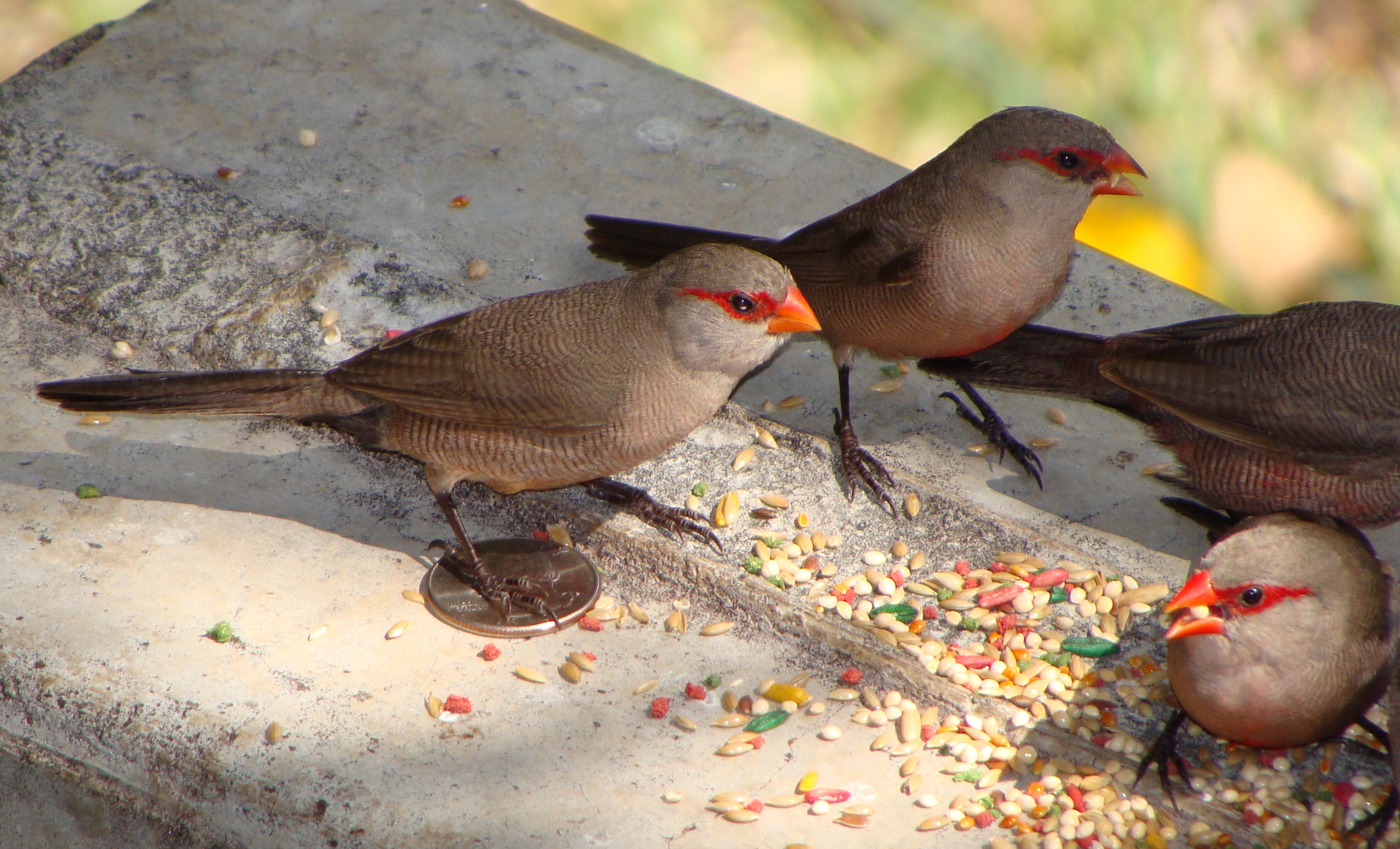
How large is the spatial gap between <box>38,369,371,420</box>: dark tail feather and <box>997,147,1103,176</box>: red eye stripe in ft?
6.77

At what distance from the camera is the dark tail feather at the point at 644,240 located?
460cm

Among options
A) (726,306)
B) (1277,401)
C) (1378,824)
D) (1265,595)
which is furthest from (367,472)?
(1378,824)

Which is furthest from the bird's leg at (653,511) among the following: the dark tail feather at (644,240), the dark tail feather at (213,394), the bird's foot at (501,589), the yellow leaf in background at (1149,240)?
the yellow leaf in background at (1149,240)

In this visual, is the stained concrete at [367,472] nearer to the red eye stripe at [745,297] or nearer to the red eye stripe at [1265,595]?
the red eye stripe at [1265,595]

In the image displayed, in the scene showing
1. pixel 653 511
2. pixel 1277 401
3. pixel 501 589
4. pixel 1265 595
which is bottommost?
pixel 501 589

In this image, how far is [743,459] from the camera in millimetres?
4191

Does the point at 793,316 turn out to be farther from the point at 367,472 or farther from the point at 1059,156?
the point at 367,472

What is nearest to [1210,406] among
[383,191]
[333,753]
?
[333,753]

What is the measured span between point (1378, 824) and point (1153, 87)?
15.2ft

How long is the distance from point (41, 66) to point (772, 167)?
2.94 meters

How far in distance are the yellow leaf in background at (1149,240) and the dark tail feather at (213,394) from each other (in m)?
4.03

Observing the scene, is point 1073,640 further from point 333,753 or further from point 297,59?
point 297,59

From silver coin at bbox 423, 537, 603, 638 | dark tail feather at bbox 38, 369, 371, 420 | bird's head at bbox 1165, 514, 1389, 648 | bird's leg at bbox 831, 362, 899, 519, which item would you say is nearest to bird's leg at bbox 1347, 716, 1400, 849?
bird's head at bbox 1165, 514, 1389, 648

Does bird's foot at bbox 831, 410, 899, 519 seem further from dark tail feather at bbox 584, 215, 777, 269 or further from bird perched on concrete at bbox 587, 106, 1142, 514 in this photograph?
dark tail feather at bbox 584, 215, 777, 269
